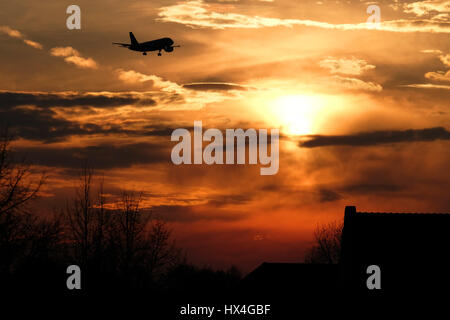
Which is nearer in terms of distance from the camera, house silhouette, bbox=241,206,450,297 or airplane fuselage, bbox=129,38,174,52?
house silhouette, bbox=241,206,450,297

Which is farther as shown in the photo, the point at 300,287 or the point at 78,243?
the point at 78,243

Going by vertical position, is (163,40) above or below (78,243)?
above

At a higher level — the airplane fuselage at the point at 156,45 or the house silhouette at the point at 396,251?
the airplane fuselage at the point at 156,45

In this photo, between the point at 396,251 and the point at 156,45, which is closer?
the point at 396,251

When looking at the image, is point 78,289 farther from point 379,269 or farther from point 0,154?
point 379,269

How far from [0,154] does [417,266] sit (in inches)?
1095

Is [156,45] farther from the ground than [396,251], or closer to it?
farther from the ground

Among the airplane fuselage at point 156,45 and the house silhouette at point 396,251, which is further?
the airplane fuselage at point 156,45

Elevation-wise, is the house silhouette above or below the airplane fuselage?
below
